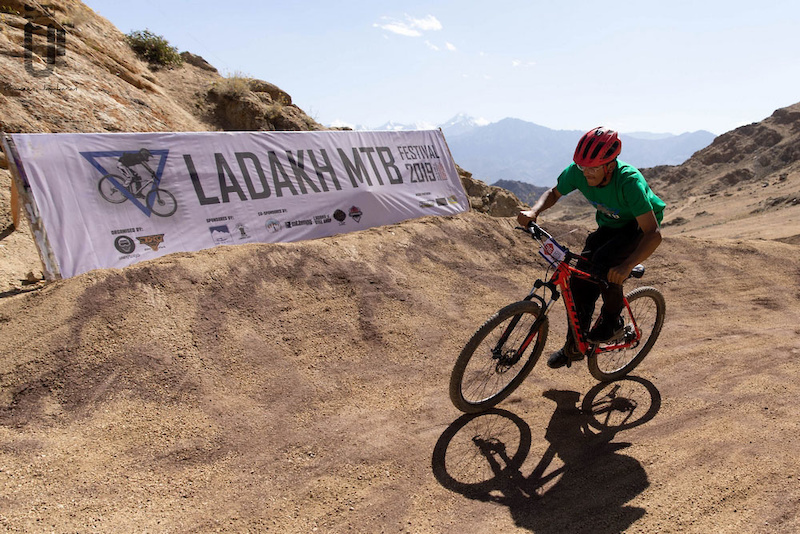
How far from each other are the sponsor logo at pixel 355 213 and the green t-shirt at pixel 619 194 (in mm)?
4475

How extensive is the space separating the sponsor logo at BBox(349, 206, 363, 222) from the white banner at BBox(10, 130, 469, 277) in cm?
2

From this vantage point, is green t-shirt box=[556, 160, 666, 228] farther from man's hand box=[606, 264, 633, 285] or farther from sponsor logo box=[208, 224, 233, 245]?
sponsor logo box=[208, 224, 233, 245]

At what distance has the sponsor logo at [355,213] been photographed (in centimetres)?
813

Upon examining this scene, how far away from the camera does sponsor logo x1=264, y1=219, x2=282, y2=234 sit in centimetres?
713

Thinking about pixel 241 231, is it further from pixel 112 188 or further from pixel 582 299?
pixel 582 299

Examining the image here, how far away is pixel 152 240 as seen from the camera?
6.13m

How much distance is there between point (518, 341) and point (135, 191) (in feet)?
18.0

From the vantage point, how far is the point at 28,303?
15.0 feet

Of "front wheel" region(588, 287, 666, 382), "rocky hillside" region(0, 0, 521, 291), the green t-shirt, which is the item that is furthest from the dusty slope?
"rocky hillside" region(0, 0, 521, 291)

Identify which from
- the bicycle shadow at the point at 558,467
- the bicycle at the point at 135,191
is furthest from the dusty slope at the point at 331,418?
the bicycle at the point at 135,191

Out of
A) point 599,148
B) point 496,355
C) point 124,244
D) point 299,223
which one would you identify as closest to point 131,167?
point 124,244

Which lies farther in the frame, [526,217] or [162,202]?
[162,202]

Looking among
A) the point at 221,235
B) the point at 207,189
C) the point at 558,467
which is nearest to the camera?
the point at 558,467

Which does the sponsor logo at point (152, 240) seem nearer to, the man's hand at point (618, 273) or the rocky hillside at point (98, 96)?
the rocky hillside at point (98, 96)
